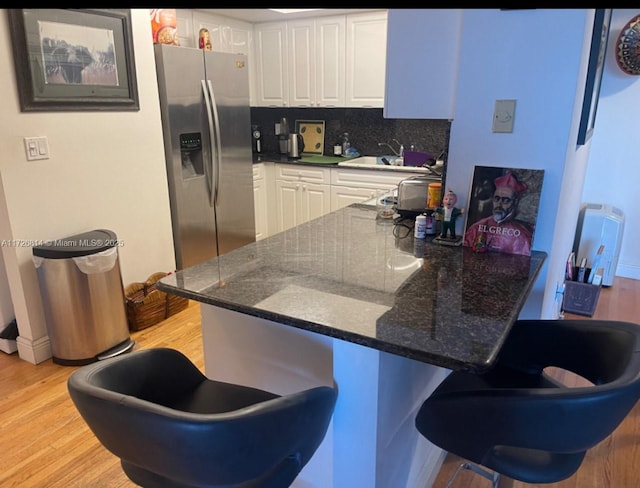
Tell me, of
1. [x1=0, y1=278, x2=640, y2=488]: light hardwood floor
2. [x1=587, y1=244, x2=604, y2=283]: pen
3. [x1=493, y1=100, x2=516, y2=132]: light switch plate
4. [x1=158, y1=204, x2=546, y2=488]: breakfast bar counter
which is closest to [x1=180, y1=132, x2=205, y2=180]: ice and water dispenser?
[x1=0, y1=278, x2=640, y2=488]: light hardwood floor

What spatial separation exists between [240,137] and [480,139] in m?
2.52

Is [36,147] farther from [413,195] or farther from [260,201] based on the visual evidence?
[260,201]

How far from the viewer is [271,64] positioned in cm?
439

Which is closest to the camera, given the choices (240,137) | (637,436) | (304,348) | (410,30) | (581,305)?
(304,348)

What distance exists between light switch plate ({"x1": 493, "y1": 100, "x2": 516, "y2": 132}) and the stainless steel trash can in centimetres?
205

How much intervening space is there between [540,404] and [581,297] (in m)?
2.47

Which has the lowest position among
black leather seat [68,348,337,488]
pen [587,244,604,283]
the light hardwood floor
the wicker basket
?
the light hardwood floor

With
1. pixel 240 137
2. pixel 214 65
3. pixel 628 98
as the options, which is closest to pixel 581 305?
pixel 628 98

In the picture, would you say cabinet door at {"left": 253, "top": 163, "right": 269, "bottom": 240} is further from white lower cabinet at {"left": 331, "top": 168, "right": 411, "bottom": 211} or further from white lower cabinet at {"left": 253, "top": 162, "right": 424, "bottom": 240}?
white lower cabinet at {"left": 331, "top": 168, "right": 411, "bottom": 211}

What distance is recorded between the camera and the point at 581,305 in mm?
3088

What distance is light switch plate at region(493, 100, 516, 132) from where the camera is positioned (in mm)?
1580

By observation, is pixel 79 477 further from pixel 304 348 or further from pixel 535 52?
pixel 535 52

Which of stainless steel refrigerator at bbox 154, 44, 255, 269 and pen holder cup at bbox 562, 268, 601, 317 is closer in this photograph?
pen holder cup at bbox 562, 268, 601, 317

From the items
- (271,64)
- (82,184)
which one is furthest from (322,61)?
(82,184)
